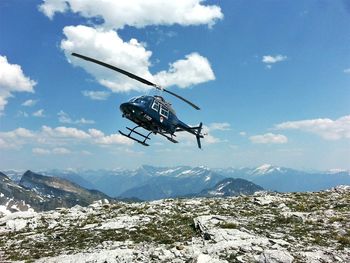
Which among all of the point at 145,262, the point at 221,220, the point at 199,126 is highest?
the point at 199,126

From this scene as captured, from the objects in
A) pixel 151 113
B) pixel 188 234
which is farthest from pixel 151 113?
pixel 188 234

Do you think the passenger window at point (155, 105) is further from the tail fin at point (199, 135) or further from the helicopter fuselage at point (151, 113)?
the tail fin at point (199, 135)

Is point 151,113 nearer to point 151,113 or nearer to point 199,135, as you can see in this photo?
point 151,113

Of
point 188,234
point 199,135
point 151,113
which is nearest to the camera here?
point 188,234

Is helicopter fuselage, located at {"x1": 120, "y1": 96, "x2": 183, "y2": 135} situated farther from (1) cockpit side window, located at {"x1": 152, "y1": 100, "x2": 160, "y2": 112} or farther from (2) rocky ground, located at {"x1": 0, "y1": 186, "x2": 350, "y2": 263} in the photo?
(2) rocky ground, located at {"x1": 0, "y1": 186, "x2": 350, "y2": 263}

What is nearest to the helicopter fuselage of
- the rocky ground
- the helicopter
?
the helicopter

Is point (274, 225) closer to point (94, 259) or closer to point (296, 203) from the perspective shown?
point (296, 203)

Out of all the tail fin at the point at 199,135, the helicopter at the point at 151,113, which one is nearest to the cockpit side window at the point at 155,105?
the helicopter at the point at 151,113

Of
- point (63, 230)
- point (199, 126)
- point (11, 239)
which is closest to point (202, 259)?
point (63, 230)
